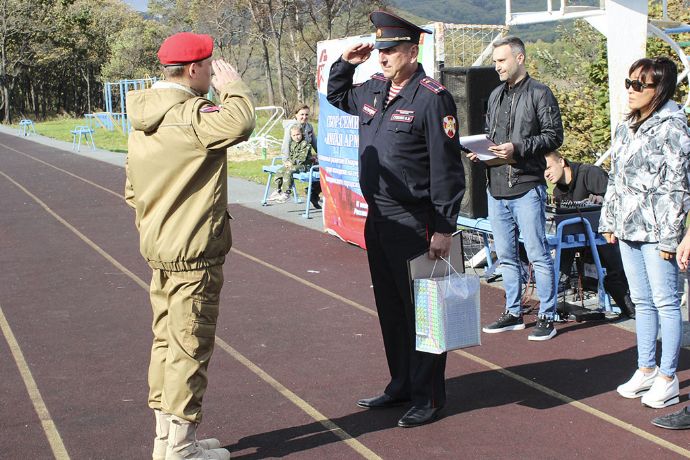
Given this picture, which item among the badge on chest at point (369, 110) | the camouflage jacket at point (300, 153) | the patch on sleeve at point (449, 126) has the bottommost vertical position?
the camouflage jacket at point (300, 153)

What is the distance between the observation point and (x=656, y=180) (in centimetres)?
498

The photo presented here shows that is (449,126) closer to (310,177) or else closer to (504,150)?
(504,150)

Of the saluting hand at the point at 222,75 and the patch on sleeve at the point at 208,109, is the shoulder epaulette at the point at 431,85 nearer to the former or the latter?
the saluting hand at the point at 222,75

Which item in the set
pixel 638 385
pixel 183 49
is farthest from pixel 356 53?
pixel 638 385

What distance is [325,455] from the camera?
4.60m

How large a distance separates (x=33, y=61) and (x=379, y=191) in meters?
70.8

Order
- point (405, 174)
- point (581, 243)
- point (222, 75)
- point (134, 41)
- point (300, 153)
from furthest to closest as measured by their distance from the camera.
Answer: point (134, 41), point (300, 153), point (581, 243), point (405, 174), point (222, 75)

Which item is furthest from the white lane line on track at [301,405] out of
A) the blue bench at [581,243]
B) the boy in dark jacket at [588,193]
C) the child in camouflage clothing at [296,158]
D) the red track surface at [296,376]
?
the child in camouflage clothing at [296,158]

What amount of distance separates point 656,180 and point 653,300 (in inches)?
26.2

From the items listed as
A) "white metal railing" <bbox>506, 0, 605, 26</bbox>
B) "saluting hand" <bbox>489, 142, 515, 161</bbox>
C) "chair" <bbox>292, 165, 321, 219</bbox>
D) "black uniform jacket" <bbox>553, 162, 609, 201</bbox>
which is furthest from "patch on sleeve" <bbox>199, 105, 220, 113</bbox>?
"chair" <bbox>292, 165, 321, 219</bbox>

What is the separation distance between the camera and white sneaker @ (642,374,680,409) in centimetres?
508

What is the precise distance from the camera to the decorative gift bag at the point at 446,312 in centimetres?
458

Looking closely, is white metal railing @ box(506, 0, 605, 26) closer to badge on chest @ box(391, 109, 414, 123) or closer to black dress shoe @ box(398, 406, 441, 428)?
badge on chest @ box(391, 109, 414, 123)

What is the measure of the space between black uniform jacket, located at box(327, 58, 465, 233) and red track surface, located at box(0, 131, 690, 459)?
44.3 inches
